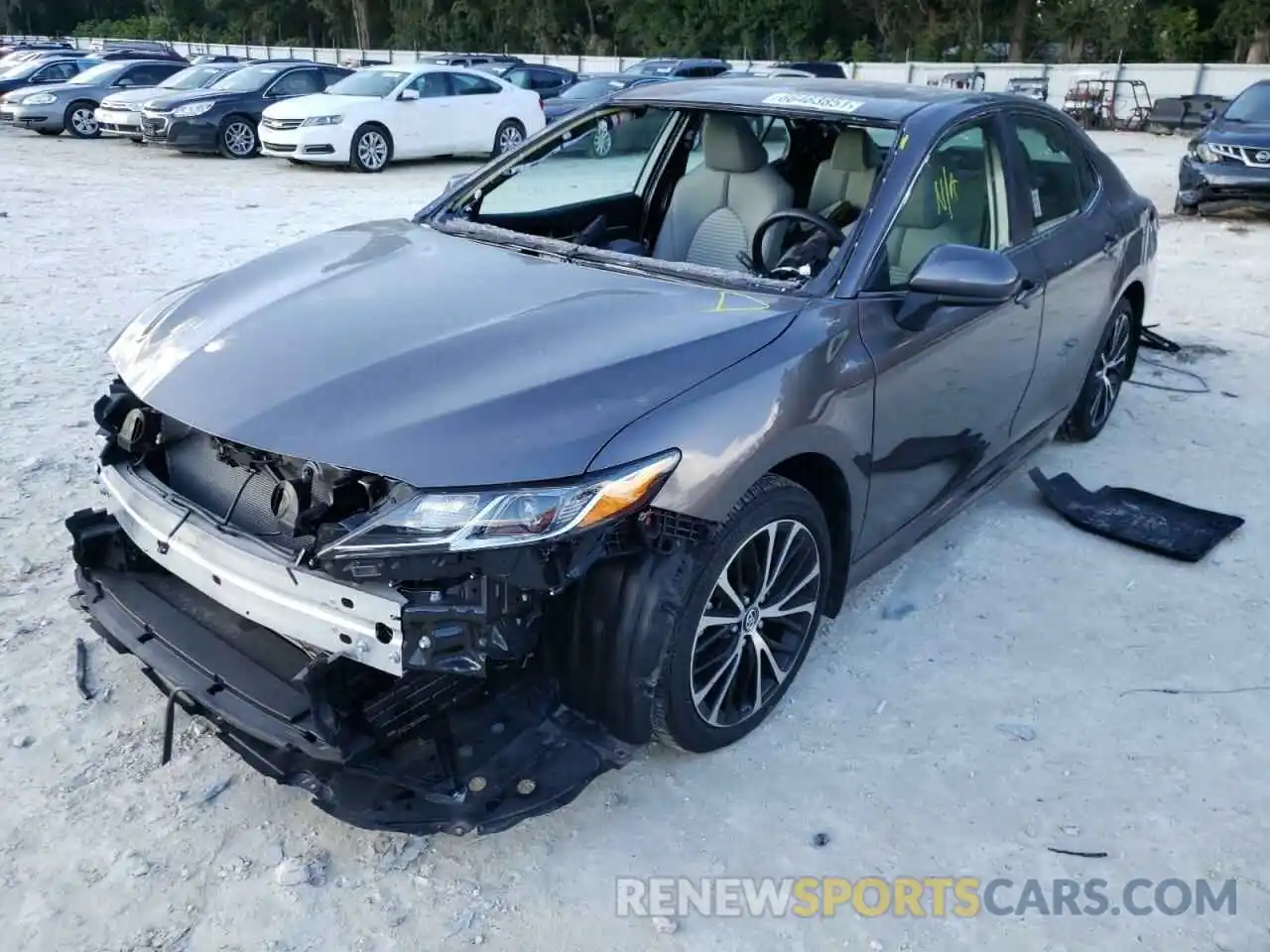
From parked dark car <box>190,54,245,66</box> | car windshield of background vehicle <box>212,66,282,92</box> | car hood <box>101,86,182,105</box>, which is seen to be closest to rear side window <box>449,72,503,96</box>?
car windshield of background vehicle <box>212,66,282,92</box>

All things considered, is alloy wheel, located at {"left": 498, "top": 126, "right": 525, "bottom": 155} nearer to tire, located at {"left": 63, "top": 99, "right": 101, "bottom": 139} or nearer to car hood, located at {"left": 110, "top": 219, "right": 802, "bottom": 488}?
tire, located at {"left": 63, "top": 99, "right": 101, "bottom": 139}

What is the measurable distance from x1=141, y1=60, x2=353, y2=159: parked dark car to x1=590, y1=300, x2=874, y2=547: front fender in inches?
634

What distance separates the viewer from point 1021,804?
9.39 ft

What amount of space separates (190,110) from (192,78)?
8.14 feet

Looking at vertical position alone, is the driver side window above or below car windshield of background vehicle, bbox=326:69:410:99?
below

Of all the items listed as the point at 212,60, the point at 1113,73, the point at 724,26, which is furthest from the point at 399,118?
the point at 724,26

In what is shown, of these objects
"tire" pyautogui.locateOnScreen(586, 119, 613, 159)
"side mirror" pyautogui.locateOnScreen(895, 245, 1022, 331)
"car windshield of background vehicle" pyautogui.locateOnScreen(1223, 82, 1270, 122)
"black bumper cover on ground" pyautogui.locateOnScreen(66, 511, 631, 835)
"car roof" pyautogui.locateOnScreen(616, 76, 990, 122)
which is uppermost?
"car roof" pyautogui.locateOnScreen(616, 76, 990, 122)

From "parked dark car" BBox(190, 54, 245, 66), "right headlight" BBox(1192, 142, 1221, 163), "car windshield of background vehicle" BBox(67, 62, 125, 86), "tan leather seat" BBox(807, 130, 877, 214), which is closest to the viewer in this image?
"tan leather seat" BBox(807, 130, 877, 214)

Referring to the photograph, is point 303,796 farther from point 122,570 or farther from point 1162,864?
point 1162,864

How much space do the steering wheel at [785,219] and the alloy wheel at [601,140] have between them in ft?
2.55

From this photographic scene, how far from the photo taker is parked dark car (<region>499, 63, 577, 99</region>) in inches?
813

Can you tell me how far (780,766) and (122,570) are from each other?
1.91 m

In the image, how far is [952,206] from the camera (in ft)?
11.7

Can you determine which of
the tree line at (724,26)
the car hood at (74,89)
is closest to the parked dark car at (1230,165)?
the car hood at (74,89)
